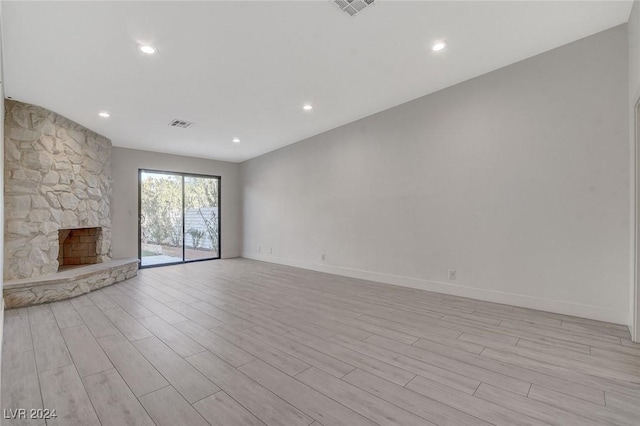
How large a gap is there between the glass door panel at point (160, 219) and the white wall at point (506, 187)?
4.21 m

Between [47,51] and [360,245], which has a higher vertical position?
[47,51]

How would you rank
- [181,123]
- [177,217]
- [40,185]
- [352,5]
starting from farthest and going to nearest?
[177,217] → [181,123] → [40,185] → [352,5]

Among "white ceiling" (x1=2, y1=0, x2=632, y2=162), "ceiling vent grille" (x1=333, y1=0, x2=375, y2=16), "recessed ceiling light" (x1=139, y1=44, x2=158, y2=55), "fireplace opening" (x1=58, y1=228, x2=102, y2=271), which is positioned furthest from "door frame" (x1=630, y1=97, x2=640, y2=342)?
"fireplace opening" (x1=58, y1=228, x2=102, y2=271)

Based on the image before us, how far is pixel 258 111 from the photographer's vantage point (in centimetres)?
431

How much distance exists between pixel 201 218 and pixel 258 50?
5.56 m

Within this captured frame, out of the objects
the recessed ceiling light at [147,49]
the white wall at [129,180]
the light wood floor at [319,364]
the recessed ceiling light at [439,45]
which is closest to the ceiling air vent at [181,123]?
the recessed ceiling light at [147,49]

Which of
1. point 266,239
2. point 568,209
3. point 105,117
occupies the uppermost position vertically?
point 105,117

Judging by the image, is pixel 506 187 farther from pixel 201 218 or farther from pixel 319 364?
pixel 201 218

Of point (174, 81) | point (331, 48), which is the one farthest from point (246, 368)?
point (174, 81)

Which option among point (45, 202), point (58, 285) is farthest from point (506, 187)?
point (45, 202)

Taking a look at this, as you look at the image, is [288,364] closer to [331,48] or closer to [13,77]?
[331,48]

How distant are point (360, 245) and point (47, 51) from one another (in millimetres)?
4577

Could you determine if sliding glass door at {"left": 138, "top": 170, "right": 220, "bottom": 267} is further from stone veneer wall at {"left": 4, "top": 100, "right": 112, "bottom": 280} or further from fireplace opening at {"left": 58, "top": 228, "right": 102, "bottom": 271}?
stone veneer wall at {"left": 4, "top": 100, "right": 112, "bottom": 280}

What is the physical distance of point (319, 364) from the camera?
203 cm
